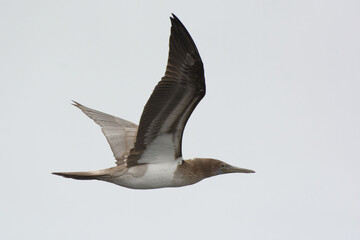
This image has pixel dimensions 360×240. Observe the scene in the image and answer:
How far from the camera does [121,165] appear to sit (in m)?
12.4

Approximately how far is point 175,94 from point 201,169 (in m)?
1.83

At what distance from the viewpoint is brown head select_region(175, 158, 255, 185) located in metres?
12.1

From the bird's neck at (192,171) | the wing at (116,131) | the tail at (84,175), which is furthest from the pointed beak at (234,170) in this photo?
the tail at (84,175)

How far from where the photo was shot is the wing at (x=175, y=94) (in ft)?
34.8

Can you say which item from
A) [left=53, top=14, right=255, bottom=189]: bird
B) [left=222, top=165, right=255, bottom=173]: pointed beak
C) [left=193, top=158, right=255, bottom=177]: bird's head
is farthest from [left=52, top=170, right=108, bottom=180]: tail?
[left=222, top=165, right=255, bottom=173]: pointed beak

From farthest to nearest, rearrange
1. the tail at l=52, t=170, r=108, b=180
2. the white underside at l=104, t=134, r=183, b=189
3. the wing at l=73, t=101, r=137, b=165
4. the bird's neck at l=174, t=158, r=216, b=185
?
1. the wing at l=73, t=101, r=137, b=165
2. the bird's neck at l=174, t=158, r=216, b=185
3. the white underside at l=104, t=134, r=183, b=189
4. the tail at l=52, t=170, r=108, b=180

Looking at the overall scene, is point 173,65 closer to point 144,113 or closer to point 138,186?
point 144,113

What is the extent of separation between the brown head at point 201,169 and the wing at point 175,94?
55cm

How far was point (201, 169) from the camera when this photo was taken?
484 inches

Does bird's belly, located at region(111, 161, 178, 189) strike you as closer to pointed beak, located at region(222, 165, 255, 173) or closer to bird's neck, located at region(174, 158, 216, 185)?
bird's neck, located at region(174, 158, 216, 185)

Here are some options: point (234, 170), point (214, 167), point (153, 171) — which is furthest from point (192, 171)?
point (234, 170)

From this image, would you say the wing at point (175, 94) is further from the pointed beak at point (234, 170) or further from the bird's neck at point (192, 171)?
the pointed beak at point (234, 170)

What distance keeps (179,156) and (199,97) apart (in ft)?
4.71

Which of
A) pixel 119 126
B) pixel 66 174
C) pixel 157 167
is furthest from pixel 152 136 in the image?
pixel 119 126
